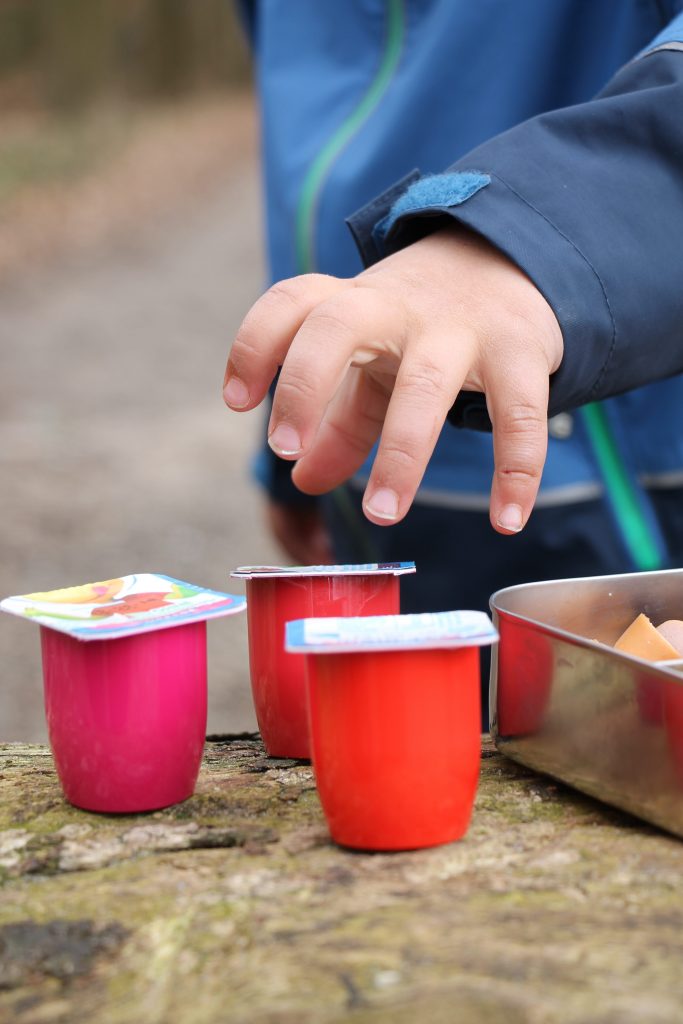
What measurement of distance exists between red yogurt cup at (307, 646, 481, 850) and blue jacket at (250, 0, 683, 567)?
387 millimetres

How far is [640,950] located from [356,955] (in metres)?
0.16

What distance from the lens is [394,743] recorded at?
2.46ft

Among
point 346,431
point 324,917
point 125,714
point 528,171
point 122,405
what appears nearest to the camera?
point 324,917

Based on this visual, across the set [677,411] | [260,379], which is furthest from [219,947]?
[677,411]

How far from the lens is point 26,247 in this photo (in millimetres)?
8203

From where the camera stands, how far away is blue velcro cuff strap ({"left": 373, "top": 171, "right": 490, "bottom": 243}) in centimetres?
100

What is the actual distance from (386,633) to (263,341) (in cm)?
30

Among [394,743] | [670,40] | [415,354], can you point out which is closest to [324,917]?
[394,743]

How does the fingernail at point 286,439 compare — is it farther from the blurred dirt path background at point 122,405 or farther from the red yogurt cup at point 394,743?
the blurred dirt path background at point 122,405

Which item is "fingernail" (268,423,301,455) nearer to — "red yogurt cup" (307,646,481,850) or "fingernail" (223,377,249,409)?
"fingernail" (223,377,249,409)

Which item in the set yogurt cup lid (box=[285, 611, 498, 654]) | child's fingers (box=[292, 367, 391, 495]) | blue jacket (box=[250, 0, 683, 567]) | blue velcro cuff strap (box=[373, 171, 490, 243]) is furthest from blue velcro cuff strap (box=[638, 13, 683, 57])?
yogurt cup lid (box=[285, 611, 498, 654])

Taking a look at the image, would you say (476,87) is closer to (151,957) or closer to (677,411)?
(677,411)

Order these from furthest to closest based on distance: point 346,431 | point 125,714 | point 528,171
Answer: point 346,431, point 528,171, point 125,714

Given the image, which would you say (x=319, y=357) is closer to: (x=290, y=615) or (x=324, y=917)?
(x=290, y=615)
